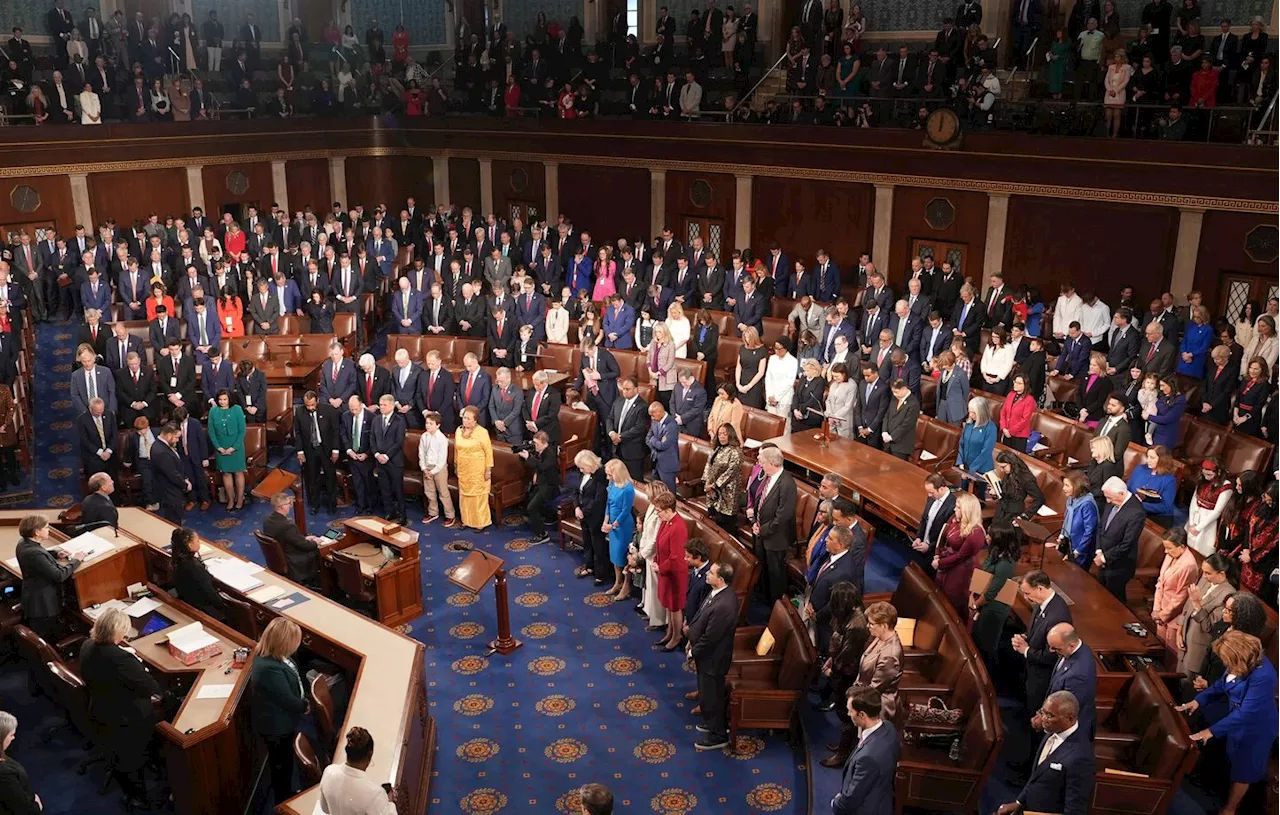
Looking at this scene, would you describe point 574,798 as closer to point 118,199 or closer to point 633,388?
point 633,388

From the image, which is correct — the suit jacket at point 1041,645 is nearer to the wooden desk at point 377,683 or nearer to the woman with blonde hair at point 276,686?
the wooden desk at point 377,683

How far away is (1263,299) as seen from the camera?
50.3ft

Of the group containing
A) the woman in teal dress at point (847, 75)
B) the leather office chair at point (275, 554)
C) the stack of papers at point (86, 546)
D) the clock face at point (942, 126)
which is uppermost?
the woman in teal dress at point (847, 75)

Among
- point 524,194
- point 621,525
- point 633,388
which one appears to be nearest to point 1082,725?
point 621,525

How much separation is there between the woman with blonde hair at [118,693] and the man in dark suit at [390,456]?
4.79m

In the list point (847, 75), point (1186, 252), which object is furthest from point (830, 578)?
point (847, 75)

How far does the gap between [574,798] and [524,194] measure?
18.4 meters

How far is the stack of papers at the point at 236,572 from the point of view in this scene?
8.80 meters

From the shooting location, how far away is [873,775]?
5934mm

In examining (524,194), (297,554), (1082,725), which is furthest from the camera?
(524,194)

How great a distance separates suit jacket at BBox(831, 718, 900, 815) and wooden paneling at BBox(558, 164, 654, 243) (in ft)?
56.5

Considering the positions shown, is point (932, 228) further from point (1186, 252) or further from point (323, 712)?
point (323, 712)

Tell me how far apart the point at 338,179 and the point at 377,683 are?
2009 centimetres

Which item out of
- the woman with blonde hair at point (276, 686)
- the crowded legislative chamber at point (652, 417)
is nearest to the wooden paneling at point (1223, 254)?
the crowded legislative chamber at point (652, 417)
